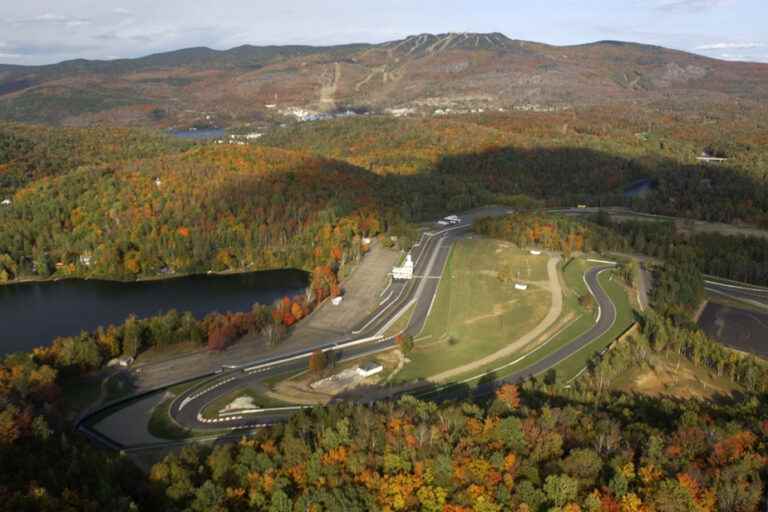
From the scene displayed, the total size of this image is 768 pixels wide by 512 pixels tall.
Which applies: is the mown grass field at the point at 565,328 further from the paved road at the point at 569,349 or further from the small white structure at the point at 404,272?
the small white structure at the point at 404,272

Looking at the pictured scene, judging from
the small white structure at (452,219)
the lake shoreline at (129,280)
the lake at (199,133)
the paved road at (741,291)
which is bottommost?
the lake shoreline at (129,280)

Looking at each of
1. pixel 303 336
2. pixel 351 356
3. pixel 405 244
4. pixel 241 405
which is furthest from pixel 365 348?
pixel 405 244

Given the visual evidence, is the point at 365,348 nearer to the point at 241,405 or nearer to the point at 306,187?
the point at 241,405

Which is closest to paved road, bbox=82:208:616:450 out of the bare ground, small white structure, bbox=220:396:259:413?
small white structure, bbox=220:396:259:413

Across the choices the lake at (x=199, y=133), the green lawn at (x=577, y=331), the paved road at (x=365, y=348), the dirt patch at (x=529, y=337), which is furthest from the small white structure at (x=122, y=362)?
the lake at (x=199, y=133)

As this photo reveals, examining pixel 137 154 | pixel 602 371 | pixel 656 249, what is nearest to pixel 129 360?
pixel 602 371

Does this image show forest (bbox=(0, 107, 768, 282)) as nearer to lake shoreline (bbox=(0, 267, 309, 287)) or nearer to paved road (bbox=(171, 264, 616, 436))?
lake shoreline (bbox=(0, 267, 309, 287))
